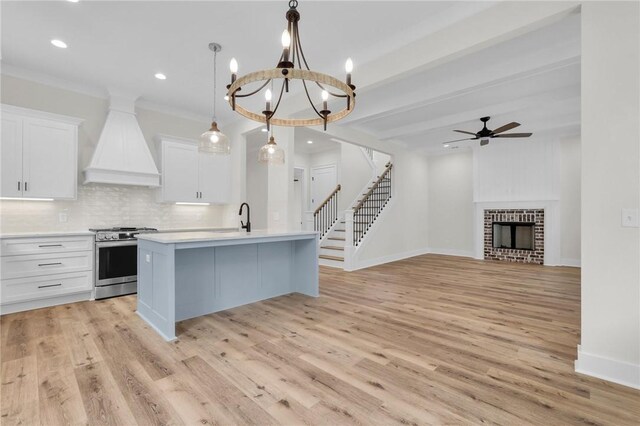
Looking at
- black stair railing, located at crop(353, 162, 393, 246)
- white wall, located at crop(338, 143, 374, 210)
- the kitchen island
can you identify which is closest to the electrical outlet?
the kitchen island

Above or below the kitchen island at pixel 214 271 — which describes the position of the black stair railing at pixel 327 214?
above

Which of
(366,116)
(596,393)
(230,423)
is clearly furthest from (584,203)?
(366,116)

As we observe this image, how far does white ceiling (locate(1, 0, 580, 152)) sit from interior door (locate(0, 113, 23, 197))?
0.82 meters

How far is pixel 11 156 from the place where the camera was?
363cm

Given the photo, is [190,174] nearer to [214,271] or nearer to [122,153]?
[122,153]

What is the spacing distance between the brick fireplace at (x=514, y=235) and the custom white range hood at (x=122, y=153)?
750 centimetres

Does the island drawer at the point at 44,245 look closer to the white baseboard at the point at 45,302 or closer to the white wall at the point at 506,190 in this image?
the white baseboard at the point at 45,302

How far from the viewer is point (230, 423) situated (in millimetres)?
1646

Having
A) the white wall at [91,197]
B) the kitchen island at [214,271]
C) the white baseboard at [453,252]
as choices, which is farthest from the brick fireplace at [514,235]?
the white wall at [91,197]

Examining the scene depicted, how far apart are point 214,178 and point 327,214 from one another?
3310 mm

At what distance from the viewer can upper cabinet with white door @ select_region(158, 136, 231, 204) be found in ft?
16.5

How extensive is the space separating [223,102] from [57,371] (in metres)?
4.18

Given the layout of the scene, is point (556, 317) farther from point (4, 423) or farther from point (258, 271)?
point (4, 423)

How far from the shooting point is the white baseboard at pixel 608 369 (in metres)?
1.97
